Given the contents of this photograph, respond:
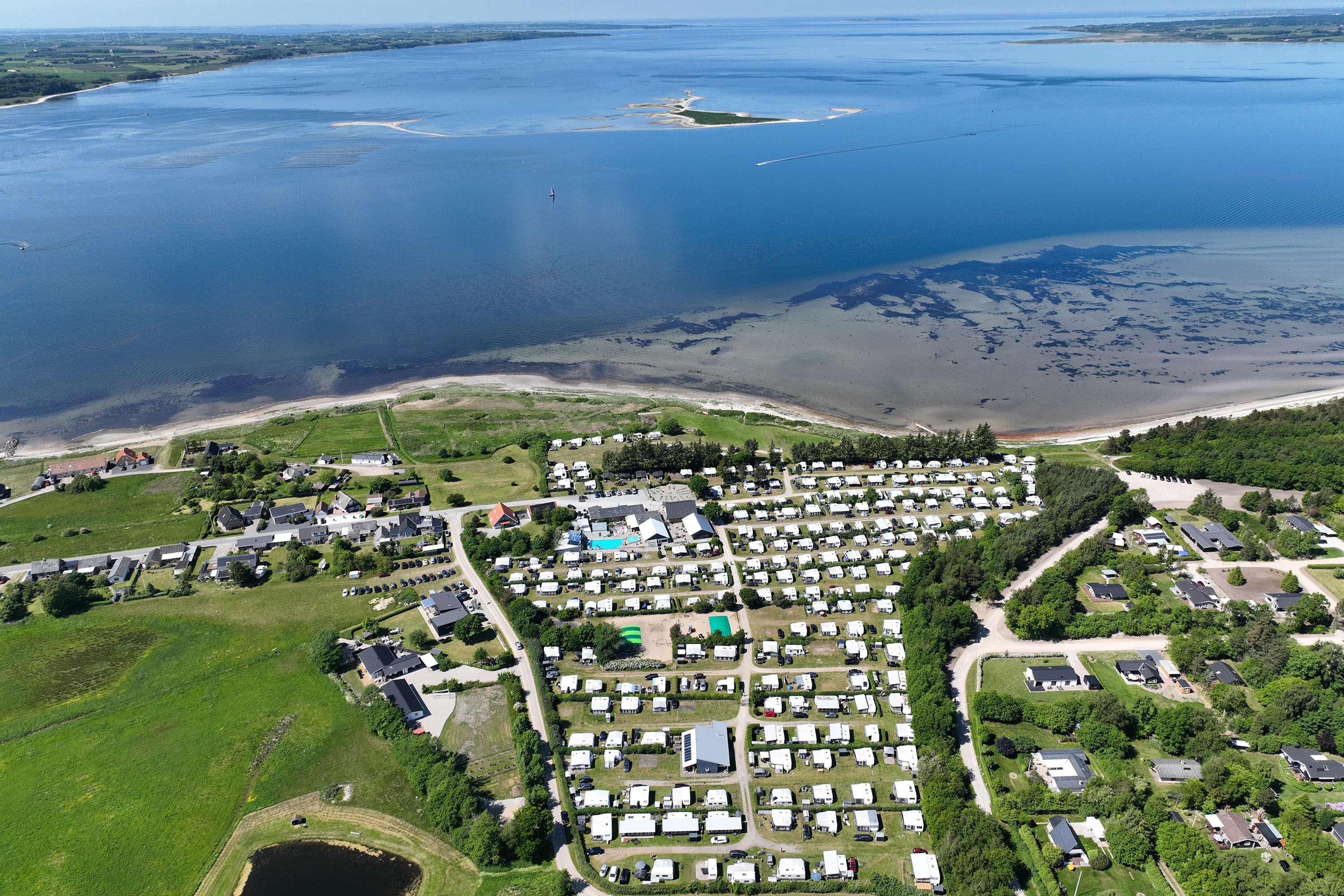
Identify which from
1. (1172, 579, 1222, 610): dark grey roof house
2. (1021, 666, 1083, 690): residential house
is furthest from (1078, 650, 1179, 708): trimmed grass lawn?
(1172, 579, 1222, 610): dark grey roof house

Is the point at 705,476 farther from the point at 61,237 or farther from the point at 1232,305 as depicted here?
the point at 61,237

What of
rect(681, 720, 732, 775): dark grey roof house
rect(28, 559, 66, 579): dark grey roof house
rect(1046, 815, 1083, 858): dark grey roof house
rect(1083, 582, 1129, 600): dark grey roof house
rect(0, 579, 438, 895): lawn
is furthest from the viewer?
rect(28, 559, 66, 579): dark grey roof house

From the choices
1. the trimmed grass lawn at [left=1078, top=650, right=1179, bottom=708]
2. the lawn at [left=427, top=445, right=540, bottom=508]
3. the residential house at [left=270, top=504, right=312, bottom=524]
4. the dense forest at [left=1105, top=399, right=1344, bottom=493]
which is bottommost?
the trimmed grass lawn at [left=1078, top=650, right=1179, bottom=708]

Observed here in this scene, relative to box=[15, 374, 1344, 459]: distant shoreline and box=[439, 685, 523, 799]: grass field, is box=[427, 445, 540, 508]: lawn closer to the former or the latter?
box=[15, 374, 1344, 459]: distant shoreline

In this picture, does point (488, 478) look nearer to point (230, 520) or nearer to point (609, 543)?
point (609, 543)

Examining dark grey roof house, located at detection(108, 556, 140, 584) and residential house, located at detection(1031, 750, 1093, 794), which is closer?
residential house, located at detection(1031, 750, 1093, 794)

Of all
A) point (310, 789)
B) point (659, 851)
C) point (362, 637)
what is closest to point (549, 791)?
point (659, 851)
